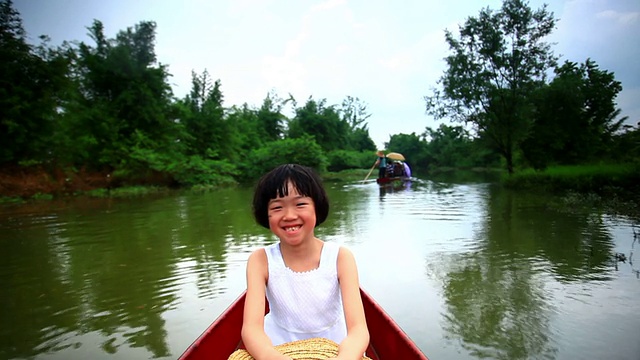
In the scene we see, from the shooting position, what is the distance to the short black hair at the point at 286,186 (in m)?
1.69

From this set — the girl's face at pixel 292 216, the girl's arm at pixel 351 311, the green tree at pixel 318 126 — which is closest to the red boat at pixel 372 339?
the girl's arm at pixel 351 311

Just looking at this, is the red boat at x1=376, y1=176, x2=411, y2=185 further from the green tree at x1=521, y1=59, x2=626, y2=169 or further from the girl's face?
the girl's face

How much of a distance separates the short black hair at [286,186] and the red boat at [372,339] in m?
0.75

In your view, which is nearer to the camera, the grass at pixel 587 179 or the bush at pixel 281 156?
the grass at pixel 587 179

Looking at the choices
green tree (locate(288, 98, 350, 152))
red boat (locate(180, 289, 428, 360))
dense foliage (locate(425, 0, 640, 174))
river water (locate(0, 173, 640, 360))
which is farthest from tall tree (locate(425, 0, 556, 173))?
green tree (locate(288, 98, 350, 152))

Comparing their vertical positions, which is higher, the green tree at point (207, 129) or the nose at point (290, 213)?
the green tree at point (207, 129)

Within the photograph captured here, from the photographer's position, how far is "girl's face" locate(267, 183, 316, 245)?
1.67 meters

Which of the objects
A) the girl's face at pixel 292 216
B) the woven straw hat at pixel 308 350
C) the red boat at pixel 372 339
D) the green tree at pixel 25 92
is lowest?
Result: the red boat at pixel 372 339

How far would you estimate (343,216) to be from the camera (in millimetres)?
9539

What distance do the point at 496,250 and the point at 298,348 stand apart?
4.88m

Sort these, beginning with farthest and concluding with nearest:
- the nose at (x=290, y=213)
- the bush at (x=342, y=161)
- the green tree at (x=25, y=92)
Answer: the bush at (x=342, y=161) → the green tree at (x=25, y=92) → the nose at (x=290, y=213)

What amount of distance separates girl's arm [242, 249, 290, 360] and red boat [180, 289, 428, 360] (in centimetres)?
35

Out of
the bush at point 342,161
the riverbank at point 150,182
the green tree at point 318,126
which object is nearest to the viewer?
the riverbank at point 150,182

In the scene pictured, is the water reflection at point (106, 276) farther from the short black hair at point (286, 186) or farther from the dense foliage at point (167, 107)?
the dense foliage at point (167, 107)
